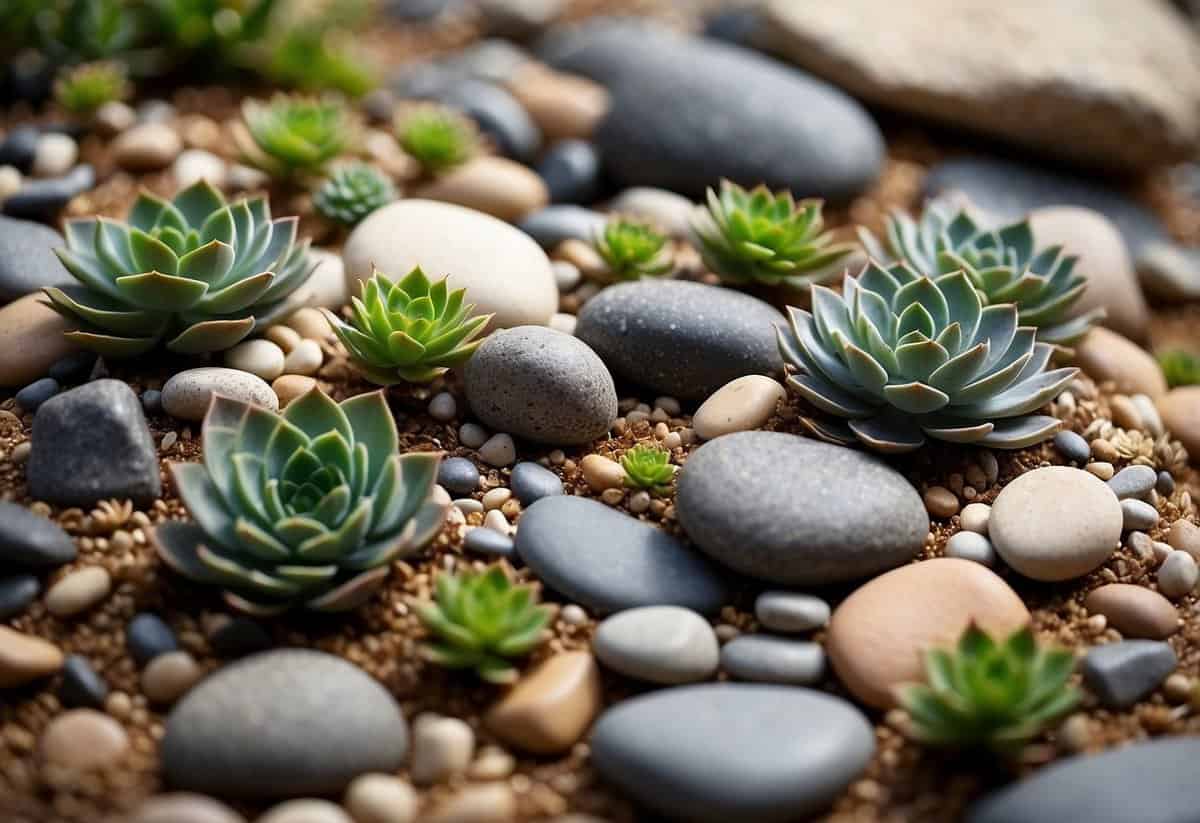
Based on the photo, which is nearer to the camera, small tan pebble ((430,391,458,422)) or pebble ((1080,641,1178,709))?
pebble ((1080,641,1178,709))

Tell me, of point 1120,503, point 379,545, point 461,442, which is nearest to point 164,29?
point 461,442

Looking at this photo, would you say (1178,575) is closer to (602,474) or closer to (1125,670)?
(1125,670)

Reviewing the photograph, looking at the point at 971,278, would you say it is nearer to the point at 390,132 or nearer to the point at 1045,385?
the point at 1045,385

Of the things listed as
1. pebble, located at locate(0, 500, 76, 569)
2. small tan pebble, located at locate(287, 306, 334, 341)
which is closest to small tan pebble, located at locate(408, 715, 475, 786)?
pebble, located at locate(0, 500, 76, 569)

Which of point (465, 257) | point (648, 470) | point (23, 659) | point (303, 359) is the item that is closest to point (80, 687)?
point (23, 659)

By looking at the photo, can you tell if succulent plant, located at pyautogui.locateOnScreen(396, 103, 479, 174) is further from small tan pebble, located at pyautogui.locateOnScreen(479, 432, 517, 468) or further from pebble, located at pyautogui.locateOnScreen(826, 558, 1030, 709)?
pebble, located at pyautogui.locateOnScreen(826, 558, 1030, 709)

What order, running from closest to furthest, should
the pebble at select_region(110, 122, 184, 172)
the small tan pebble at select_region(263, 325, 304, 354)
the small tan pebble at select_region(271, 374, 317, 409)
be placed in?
the small tan pebble at select_region(271, 374, 317, 409) < the small tan pebble at select_region(263, 325, 304, 354) < the pebble at select_region(110, 122, 184, 172)
